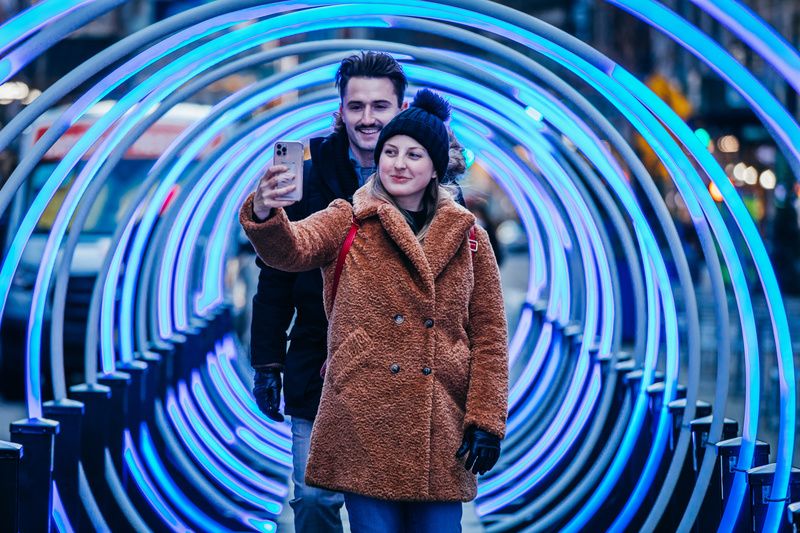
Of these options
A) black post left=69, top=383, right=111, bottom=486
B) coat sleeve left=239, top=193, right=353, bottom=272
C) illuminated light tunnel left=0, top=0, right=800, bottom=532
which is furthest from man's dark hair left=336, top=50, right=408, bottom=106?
black post left=69, top=383, right=111, bottom=486

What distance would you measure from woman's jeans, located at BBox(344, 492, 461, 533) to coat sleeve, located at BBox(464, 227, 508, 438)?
279mm

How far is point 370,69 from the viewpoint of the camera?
4.87 meters

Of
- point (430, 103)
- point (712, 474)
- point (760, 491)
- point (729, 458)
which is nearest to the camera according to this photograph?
point (430, 103)

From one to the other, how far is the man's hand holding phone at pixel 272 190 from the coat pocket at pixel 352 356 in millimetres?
484

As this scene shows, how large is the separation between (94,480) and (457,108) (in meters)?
3.62

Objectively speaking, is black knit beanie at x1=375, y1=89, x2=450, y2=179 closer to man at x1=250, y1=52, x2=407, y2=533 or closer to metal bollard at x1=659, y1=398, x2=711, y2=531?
man at x1=250, y1=52, x2=407, y2=533

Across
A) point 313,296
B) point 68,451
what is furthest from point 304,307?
point 68,451

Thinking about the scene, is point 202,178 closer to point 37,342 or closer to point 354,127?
point 37,342

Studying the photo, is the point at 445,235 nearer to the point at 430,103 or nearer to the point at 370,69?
the point at 430,103

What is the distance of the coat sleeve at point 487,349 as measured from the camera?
4082 mm

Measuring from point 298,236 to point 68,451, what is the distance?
2441mm

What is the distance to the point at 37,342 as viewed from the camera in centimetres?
560

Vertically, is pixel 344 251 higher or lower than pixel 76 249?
lower

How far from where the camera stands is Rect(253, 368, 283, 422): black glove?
493cm
